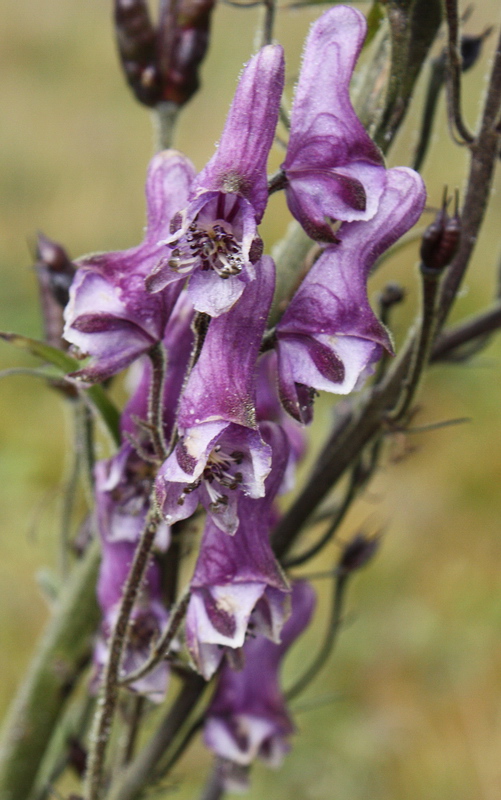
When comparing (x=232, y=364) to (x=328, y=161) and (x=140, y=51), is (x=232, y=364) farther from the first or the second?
(x=140, y=51)

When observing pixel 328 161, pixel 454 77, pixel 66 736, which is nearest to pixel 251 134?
pixel 328 161

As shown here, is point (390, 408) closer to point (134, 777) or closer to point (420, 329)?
point (420, 329)

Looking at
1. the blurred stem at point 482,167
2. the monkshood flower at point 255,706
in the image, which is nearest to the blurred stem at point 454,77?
the blurred stem at point 482,167

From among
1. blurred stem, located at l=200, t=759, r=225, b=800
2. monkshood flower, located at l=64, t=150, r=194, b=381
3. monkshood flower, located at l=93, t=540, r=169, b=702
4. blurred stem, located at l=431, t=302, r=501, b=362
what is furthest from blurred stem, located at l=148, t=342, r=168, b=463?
blurred stem, located at l=200, t=759, r=225, b=800

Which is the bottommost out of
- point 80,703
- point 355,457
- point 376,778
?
point 376,778

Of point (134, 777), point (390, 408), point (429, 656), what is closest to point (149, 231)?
point (390, 408)
